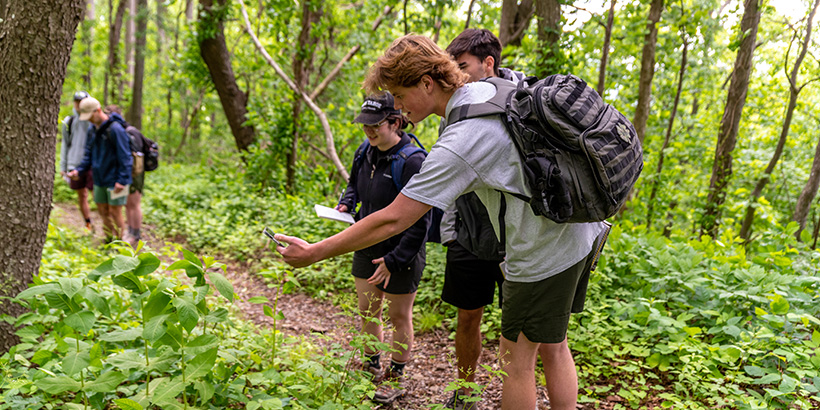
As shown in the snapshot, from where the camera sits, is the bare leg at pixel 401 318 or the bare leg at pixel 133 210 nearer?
the bare leg at pixel 401 318

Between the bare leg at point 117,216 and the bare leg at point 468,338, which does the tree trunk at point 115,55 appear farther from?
the bare leg at point 468,338

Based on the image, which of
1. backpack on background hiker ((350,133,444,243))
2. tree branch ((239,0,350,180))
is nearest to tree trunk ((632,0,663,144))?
tree branch ((239,0,350,180))

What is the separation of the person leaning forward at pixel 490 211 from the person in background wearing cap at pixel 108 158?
463cm

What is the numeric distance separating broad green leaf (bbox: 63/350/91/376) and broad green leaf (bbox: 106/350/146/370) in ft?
0.29

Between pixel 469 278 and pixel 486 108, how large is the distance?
1.20 meters

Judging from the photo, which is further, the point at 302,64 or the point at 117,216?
the point at 302,64

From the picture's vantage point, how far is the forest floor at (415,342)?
10.5 ft

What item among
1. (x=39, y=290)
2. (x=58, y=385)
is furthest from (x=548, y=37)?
(x=58, y=385)

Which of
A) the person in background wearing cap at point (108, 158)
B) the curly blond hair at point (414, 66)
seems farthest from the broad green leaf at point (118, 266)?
the person in background wearing cap at point (108, 158)

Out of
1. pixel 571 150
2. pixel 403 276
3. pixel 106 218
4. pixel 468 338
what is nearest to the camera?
pixel 571 150

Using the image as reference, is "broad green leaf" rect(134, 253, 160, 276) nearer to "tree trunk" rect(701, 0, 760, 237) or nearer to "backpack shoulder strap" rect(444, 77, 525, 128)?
"backpack shoulder strap" rect(444, 77, 525, 128)

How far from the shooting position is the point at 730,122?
626 centimetres

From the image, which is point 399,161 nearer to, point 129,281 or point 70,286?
point 129,281

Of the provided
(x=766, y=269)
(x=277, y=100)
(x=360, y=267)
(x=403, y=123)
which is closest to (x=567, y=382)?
(x=360, y=267)
